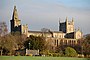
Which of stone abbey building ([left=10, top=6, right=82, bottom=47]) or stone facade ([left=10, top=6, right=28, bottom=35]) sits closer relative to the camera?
stone facade ([left=10, top=6, right=28, bottom=35])

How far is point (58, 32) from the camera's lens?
131250mm

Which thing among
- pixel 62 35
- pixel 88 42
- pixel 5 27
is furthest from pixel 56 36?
pixel 5 27

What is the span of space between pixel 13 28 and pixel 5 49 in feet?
192

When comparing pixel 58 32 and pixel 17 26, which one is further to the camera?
pixel 58 32

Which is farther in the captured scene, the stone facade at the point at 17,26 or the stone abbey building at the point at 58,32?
the stone abbey building at the point at 58,32

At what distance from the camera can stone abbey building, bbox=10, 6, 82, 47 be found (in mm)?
116000

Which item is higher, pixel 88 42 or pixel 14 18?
pixel 14 18

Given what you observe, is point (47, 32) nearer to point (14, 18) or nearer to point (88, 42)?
point (14, 18)

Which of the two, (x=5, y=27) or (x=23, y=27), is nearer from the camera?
(x=5, y=27)

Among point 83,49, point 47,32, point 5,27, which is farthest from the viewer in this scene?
point 47,32

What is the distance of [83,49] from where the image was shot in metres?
78.9

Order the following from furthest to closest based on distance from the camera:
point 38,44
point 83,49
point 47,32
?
1. point 47,32
2. point 83,49
3. point 38,44

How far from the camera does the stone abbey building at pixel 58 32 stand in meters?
116

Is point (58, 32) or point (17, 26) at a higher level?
point (17, 26)
